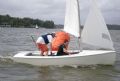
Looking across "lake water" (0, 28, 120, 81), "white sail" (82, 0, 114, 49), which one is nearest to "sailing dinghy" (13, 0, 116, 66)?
"white sail" (82, 0, 114, 49)

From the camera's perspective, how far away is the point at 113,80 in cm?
1476

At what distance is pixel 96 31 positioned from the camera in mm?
17125

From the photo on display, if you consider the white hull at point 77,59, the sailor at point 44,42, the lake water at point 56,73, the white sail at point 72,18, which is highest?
the white sail at point 72,18

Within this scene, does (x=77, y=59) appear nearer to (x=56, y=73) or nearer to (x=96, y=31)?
(x=56, y=73)

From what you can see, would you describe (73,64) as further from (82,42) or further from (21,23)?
(21,23)

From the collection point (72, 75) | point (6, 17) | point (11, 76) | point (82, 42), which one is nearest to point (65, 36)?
point (82, 42)

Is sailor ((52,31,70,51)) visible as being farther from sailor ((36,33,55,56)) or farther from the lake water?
the lake water

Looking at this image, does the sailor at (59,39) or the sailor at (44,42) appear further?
the sailor at (44,42)

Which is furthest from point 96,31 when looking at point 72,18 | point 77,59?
point 77,59

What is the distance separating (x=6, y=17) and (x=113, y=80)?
432 feet

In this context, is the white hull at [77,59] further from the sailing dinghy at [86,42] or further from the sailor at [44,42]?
the sailor at [44,42]

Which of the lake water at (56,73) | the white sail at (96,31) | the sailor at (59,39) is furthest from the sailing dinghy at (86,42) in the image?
the sailor at (59,39)

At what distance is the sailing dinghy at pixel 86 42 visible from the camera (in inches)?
647

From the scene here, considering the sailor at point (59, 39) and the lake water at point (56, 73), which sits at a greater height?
the sailor at point (59, 39)
